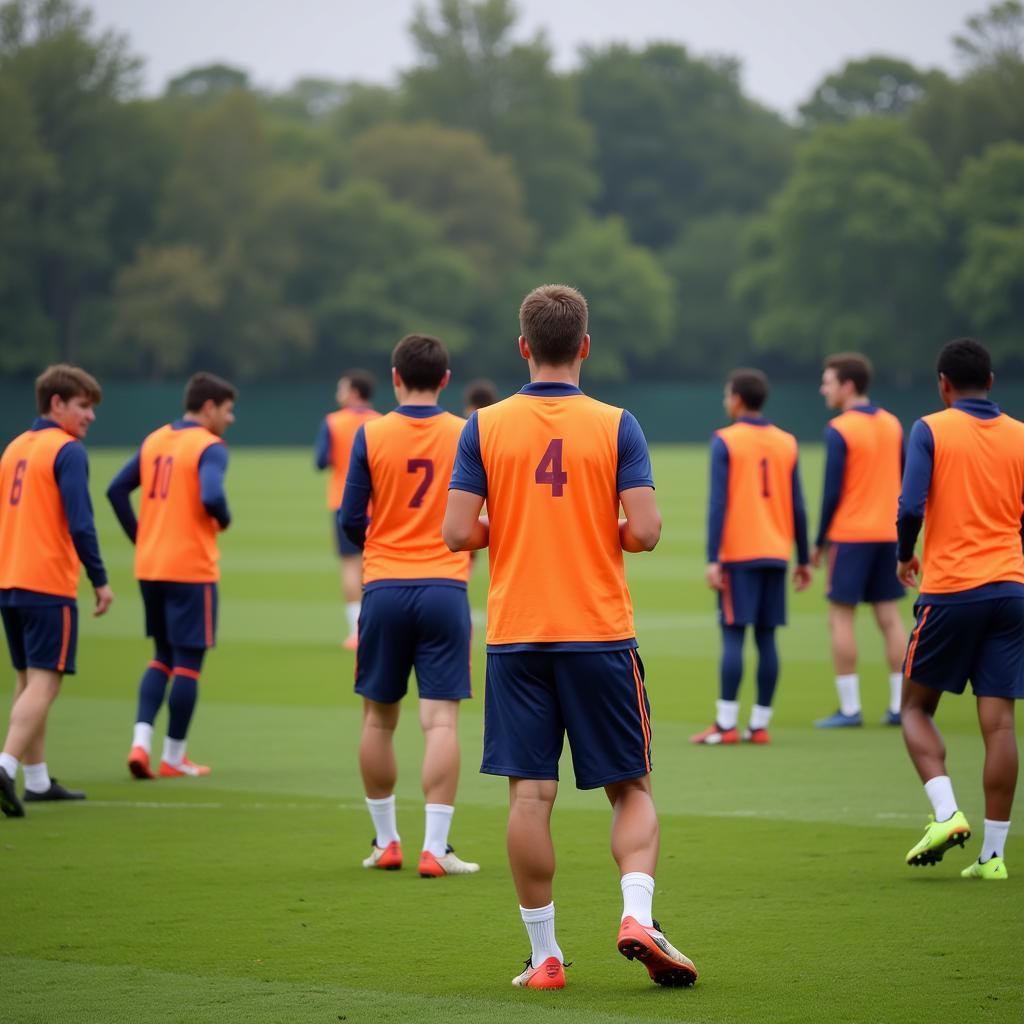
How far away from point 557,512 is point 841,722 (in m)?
6.29

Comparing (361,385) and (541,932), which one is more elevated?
(361,385)

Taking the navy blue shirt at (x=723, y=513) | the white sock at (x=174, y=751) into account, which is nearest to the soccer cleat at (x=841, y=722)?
the navy blue shirt at (x=723, y=513)

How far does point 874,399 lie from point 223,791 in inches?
2523

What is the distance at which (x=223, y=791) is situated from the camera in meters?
9.24

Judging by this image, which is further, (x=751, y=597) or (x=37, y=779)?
(x=751, y=597)

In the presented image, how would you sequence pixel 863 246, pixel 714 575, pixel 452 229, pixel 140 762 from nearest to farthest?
1. pixel 140 762
2. pixel 714 575
3. pixel 863 246
4. pixel 452 229

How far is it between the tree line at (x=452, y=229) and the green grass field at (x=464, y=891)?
64.6 metres

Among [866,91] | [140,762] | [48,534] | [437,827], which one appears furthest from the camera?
[866,91]

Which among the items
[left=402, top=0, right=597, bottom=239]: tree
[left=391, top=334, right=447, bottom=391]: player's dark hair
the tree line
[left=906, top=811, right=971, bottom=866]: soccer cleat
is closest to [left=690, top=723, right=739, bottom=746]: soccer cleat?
[left=906, top=811, right=971, bottom=866]: soccer cleat

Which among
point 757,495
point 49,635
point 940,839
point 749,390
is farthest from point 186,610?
point 940,839

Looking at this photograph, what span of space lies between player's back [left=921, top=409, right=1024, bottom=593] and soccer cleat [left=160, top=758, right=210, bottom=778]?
446cm

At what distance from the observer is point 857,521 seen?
11367 millimetres

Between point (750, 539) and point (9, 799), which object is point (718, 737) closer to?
point (750, 539)

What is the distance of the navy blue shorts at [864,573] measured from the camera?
37.2 feet
